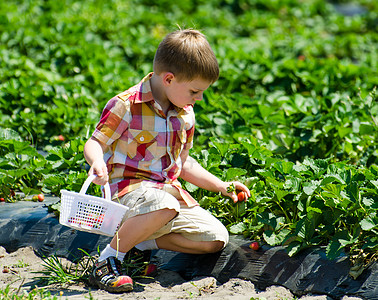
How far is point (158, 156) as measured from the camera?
286cm

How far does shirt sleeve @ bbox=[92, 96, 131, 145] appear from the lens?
2717mm

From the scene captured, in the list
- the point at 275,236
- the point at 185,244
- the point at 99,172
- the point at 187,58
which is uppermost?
the point at 187,58

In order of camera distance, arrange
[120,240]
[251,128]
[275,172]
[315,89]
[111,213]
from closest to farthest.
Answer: [111,213] → [120,240] → [275,172] → [251,128] → [315,89]

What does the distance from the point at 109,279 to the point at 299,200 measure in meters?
0.97

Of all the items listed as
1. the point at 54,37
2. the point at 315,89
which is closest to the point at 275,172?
the point at 315,89

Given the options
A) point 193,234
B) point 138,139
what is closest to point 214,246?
point 193,234

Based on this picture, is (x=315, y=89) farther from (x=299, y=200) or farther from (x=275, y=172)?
(x=299, y=200)

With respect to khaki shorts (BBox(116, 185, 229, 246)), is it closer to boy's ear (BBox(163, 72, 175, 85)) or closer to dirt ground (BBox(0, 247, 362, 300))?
dirt ground (BBox(0, 247, 362, 300))

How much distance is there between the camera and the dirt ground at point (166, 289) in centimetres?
262

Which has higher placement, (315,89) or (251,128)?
(315,89)

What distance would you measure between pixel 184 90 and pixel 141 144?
333mm

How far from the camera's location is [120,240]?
8.89 feet

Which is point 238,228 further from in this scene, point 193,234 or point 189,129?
point 189,129

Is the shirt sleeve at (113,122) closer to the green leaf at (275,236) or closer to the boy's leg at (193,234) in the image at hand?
the boy's leg at (193,234)
